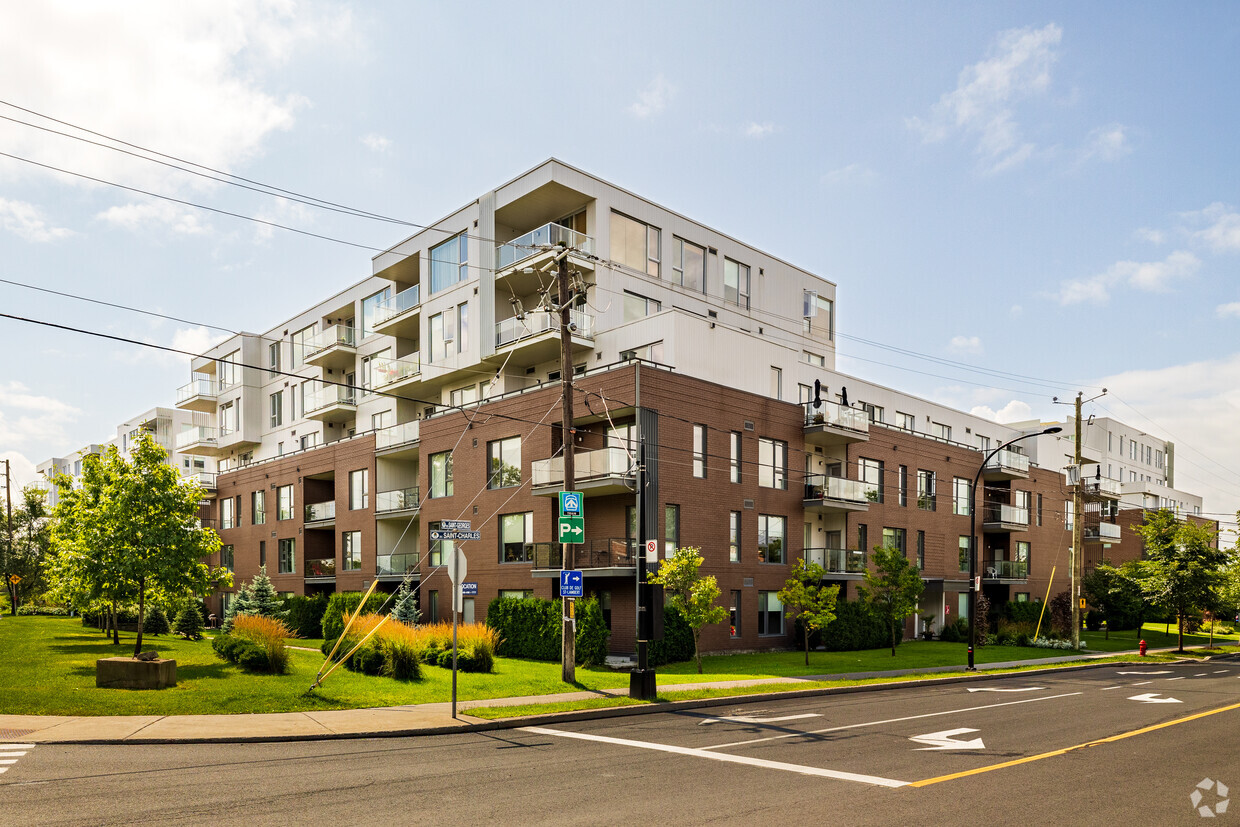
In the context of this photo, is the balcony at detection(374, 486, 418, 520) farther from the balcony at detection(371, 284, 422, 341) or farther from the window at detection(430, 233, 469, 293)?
the window at detection(430, 233, 469, 293)

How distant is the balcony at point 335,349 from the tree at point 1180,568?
149 feet

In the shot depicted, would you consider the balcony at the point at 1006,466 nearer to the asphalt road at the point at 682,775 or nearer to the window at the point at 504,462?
the window at the point at 504,462

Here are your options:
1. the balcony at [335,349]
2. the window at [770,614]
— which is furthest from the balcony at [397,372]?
the window at [770,614]

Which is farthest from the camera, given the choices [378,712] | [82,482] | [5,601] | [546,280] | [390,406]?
[5,601]

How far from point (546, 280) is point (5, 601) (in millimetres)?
59097

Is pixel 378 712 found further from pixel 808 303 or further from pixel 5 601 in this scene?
pixel 5 601

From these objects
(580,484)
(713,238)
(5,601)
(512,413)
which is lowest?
(5,601)

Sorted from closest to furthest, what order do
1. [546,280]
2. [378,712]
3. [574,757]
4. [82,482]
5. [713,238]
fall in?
[574,757], [378,712], [82,482], [546,280], [713,238]

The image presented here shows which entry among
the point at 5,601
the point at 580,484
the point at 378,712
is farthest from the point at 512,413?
the point at 5,601

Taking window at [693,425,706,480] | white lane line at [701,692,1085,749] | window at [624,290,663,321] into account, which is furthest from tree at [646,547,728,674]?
window at [624,290,663,321]

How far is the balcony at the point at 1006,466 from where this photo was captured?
1955 inches

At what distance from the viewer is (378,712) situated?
16094mm

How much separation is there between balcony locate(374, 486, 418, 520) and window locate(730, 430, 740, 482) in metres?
15.5

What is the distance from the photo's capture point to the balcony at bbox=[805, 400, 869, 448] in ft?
119
